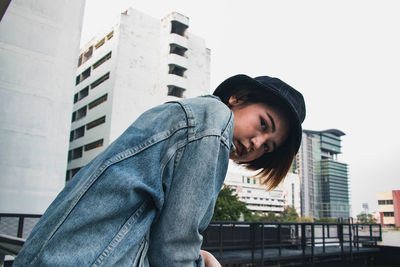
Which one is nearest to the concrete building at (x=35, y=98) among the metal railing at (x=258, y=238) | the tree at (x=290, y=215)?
the metal railing at (x=258, y=238)

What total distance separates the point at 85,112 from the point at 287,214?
60976mm

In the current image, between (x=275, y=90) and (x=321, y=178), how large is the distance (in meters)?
128

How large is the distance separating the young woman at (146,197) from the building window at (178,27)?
102ft

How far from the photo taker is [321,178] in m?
119

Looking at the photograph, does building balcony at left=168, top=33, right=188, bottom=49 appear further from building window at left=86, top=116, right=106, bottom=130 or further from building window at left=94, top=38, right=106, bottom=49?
building window at left=86, top=116, right=106, bottom=130

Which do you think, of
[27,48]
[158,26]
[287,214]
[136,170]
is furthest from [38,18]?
[287,214]

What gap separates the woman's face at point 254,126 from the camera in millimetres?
984

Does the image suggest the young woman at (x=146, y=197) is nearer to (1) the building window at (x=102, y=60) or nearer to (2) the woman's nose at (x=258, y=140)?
(2) the woman's nose at (x=258, y=140)

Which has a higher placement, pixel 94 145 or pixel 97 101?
pixel 97 101

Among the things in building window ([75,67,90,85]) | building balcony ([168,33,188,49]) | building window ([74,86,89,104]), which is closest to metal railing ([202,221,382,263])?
building balcony ([168,33,188,49])

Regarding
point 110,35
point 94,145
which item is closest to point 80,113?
point 94,145

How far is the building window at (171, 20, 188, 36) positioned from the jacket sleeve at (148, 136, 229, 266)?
31.0 m

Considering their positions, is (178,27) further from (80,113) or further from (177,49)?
(80,113)

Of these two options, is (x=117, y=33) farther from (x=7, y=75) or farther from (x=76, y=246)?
(x=76, y=246)
